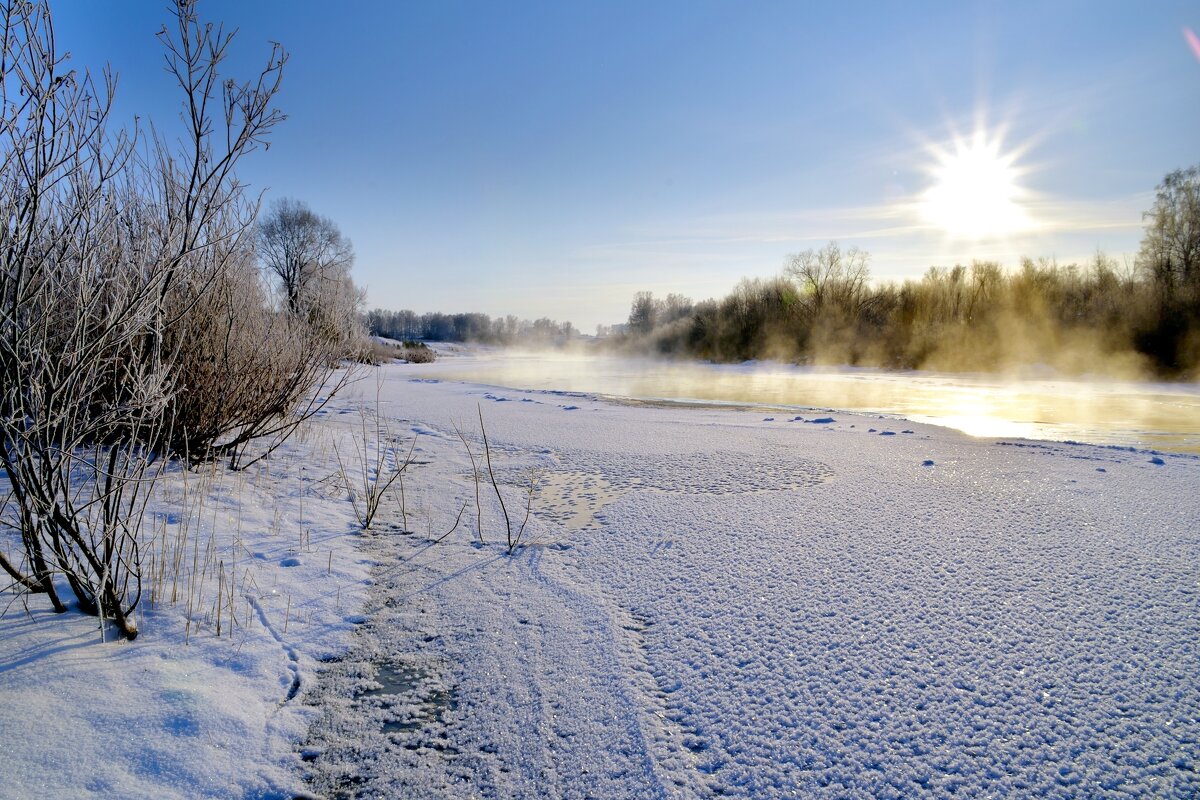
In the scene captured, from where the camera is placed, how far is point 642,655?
7.55ft

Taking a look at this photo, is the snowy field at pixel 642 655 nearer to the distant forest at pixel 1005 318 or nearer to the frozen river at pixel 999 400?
the frozen river at pixel 999 400

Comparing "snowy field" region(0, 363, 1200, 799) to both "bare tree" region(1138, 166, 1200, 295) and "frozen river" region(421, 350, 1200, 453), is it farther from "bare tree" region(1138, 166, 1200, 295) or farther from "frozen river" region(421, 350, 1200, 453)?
"bare tree" region(1138, 166, 1200, 295)

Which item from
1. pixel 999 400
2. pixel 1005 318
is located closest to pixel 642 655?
pixel 999 400

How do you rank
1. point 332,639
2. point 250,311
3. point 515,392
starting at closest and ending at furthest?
point 332,639, point 250,311, point 515,392

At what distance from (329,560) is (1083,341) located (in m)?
23.8

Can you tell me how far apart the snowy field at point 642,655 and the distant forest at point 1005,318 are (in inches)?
722

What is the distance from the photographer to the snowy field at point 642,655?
1.67m

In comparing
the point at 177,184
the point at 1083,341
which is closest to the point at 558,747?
the point at 177,184

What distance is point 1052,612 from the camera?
8.21 ft

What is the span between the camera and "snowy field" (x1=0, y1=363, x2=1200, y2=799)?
1.67m

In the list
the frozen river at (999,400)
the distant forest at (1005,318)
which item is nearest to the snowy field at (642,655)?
the frozen river at (999,400)

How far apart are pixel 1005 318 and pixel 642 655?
25180mm

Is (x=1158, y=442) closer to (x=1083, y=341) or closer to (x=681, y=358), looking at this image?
(x=1083, y=341)

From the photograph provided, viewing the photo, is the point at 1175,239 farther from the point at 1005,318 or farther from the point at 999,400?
the point at 999,400
